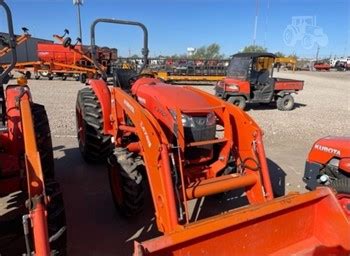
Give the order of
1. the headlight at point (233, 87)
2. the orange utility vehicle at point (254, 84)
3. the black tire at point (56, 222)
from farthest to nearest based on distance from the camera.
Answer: the orange utility vehicle at point (254, 84) → the headlight at point (233, 87) → the black tire at point (56, 222)

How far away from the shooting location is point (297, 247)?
9.68 ft

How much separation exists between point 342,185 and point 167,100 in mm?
1971

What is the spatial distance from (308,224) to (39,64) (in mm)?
20207

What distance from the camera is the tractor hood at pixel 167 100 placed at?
11.2 ft

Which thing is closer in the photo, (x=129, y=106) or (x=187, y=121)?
(x=187, y=121)

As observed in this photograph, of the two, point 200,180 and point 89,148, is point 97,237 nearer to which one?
point 200,180

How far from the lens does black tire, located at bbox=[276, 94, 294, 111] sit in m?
12.5

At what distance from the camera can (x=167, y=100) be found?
11.6 ft

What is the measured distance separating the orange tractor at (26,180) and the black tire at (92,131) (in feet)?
3.97

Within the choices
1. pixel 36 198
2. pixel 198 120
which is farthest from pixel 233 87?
pixel 36 198

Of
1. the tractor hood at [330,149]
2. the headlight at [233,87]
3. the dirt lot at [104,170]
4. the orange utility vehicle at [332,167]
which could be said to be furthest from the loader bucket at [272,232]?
the headlight at [233,87]

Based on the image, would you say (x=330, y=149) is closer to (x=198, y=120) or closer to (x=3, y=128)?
(x=198, y=120)

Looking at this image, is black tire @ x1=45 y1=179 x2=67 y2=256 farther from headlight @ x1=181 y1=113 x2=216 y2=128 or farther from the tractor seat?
the tractor seat

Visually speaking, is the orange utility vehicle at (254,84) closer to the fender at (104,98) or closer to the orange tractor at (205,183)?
the fender at (104,98)
